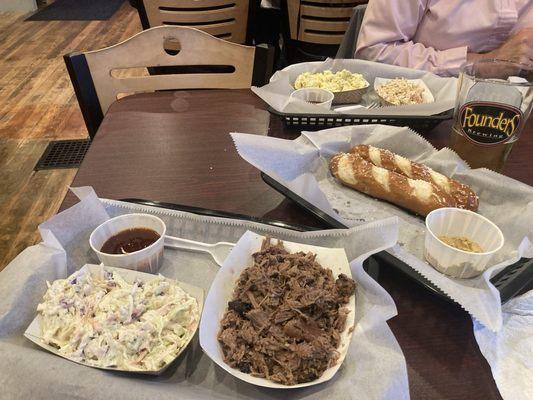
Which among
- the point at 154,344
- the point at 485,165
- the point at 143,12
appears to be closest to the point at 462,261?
the point at 485,165

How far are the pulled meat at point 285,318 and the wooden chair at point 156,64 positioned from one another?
116 centimetres

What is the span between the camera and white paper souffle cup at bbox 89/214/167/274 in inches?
37.4

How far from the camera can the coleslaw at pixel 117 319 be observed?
2.48ft

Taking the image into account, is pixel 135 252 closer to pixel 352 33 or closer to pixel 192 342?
pixel 192 342

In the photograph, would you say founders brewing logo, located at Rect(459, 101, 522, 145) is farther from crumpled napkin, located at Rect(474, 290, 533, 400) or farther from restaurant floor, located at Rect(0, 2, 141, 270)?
restaurant floor, located at Rect(0, 2, 141, 270)

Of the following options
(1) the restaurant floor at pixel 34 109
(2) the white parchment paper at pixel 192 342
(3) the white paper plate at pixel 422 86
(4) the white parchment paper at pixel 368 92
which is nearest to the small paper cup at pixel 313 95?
(4) the white parchment paper at pixel 368 92

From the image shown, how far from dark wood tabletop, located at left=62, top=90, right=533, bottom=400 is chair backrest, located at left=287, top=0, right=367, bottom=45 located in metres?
1.23

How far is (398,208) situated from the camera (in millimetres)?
1223

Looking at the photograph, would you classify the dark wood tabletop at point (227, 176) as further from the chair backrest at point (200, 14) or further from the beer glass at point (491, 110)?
the chair backrest at point (200, 14)

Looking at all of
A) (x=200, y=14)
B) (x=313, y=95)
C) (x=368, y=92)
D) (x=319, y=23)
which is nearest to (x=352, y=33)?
(x=319, y=23)

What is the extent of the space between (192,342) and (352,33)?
84.0 inches

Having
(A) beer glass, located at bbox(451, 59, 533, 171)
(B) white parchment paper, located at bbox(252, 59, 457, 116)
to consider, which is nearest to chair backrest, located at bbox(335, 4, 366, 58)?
(B) white parchment paper, located at bbox(252, 59, 457, 116)

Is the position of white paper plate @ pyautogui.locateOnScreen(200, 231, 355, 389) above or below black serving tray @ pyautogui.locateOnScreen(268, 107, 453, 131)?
above

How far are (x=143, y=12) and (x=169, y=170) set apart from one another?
1623 millimetres
